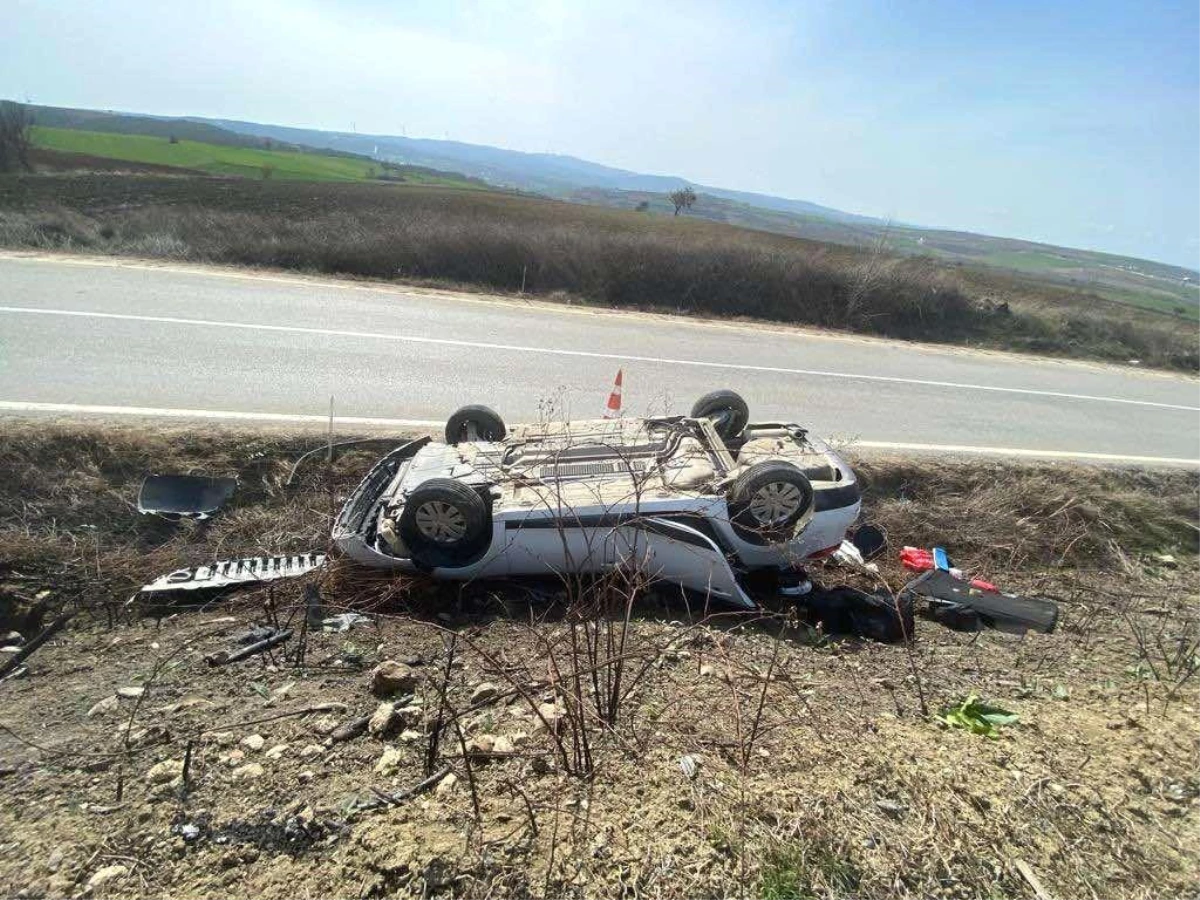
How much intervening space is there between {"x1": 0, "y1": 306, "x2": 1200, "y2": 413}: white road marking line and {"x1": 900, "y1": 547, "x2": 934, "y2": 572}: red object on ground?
14.8ft

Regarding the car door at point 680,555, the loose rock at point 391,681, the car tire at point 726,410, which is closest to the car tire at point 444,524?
the car door at point 680,555

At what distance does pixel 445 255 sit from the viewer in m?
14.8

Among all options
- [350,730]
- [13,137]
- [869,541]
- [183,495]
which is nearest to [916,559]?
[869,541]

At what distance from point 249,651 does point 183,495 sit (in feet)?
8.12

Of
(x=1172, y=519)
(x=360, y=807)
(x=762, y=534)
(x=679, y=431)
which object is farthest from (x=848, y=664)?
(x=1172, y=519)

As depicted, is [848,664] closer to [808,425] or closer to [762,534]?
[762,534]

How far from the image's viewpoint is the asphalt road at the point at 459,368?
743 centimetres

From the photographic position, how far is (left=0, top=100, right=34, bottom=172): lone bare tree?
35.7 meters

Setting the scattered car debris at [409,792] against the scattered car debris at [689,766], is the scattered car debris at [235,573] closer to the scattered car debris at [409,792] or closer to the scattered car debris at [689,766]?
the scattered car debris at [409,792]

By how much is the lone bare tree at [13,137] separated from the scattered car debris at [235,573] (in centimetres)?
4303

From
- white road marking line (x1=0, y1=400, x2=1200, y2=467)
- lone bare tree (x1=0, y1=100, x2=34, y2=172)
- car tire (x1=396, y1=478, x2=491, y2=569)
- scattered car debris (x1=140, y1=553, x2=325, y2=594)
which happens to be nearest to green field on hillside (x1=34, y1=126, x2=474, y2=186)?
lone bare tree (x1=0, y1=100, x2=34, y2=172)

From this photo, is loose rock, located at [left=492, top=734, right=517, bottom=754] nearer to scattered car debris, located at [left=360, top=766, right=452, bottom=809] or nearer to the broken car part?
scattered car debris, located at [left=360, top=766, right=452, bottom=809]

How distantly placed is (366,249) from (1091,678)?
1395 centimetres

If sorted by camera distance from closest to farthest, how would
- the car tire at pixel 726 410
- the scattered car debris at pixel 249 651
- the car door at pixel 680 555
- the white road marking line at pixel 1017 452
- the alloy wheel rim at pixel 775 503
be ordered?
the scattered car debris at pixel 249 651
the car door at pixel 680 555
the alloy wheel rim at pixel 775 503
the car tire at pixel 726 410
the white road marking line at pixel 1017 452
